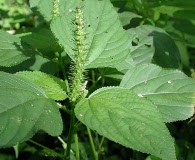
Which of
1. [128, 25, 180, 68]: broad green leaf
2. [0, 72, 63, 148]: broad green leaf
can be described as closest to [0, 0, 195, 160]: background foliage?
[128, 25, 180, 68]: broad green leaf

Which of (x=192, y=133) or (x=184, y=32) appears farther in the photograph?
(x=192, y=133)

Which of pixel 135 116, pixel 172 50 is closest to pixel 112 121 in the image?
pixel 135 116

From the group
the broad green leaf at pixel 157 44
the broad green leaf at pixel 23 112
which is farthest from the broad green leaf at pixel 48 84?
the broad green leaf at pixel 157 44

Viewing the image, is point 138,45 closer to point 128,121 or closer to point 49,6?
point 49,6

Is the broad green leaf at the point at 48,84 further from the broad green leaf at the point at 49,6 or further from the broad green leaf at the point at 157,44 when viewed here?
the broad green leaf at the point at 157,44

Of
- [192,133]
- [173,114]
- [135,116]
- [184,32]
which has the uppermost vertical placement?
[135,116]

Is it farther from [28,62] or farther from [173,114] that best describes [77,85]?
[28,62]
